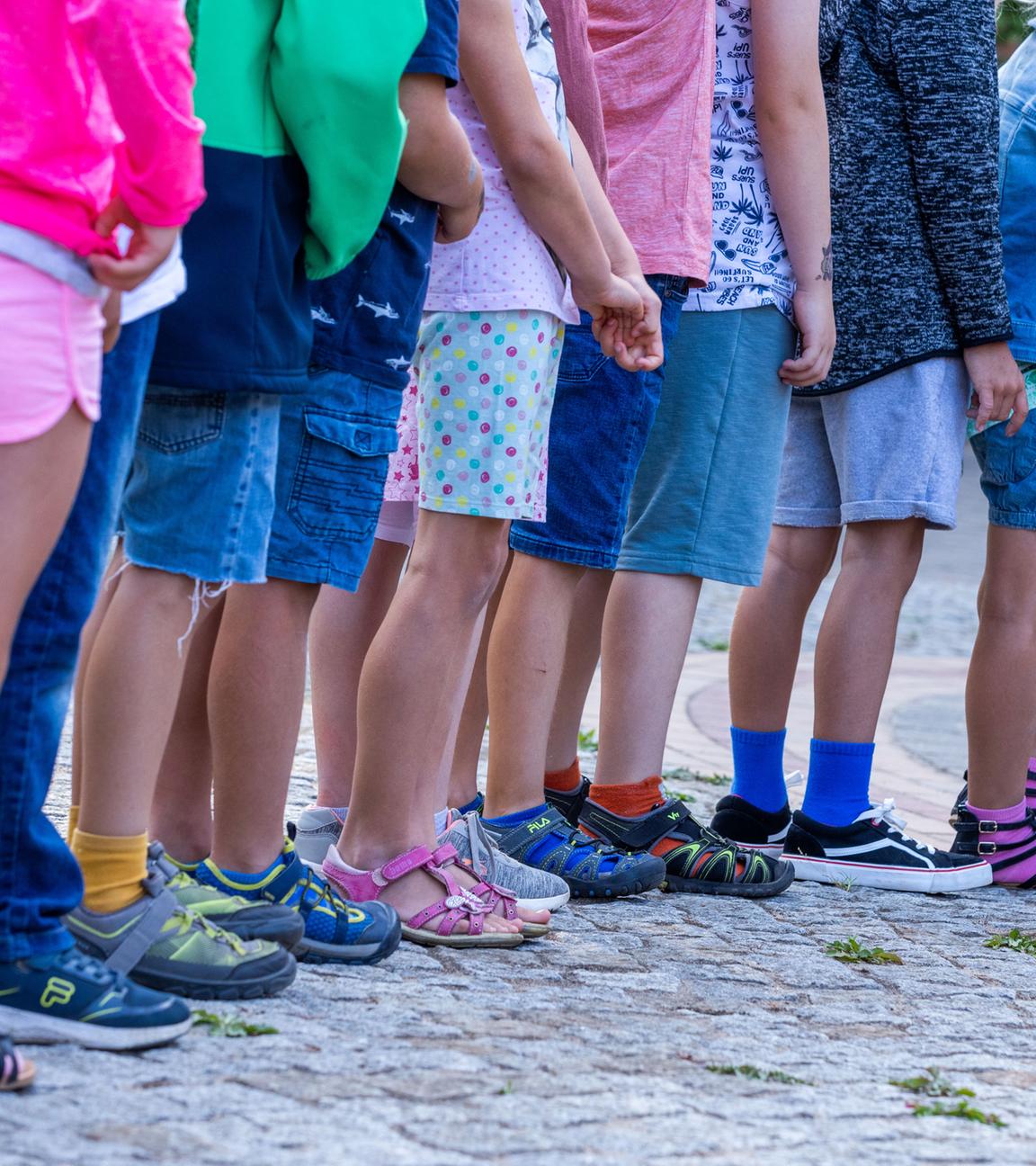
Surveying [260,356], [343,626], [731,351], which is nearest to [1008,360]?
[731,351]

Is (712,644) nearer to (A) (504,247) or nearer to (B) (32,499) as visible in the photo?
(A) (504,247)

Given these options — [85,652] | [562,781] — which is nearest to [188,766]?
[85,652]

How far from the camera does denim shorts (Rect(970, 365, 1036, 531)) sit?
158 inches

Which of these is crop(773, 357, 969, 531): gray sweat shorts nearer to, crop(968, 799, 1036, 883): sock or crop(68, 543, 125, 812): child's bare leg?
crop(968, 799, 1036, 883): sock

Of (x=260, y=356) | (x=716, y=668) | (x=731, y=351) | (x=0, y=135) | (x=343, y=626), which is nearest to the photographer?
(x=0, y=135)

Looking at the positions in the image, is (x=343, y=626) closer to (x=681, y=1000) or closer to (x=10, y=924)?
(x=681, y=1000)

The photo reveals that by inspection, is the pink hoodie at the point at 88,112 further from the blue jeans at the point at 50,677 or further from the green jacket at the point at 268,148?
the green jacket at the point at 268,148

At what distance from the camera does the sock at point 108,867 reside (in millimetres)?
2277

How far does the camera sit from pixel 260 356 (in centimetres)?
227

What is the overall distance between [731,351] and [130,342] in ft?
5.97

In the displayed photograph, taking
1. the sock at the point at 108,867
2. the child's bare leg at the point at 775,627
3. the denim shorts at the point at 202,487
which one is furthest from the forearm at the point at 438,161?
the child's bare leg at the point at 775,627

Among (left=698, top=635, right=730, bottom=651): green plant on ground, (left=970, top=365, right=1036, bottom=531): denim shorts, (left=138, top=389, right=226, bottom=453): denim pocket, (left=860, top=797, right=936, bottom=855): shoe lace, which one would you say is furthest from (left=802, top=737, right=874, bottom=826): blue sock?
(left=698, top=635, right=730, bottom=651): green plant on ground

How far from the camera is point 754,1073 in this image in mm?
2291

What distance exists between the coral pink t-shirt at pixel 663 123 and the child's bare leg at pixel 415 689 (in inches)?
34.1
